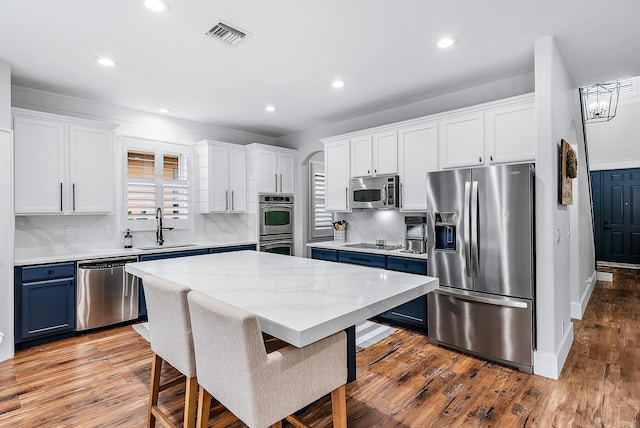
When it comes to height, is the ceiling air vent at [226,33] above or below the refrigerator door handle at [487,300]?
above

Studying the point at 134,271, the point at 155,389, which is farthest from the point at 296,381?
the point at 134,271

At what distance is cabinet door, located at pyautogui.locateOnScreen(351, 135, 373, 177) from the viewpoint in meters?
4.44

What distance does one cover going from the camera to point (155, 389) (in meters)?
2.04

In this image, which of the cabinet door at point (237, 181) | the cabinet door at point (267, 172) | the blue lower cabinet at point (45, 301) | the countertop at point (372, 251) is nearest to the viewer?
the blue lower cabinet at point (45, 301)

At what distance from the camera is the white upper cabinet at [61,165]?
3436 millimetres

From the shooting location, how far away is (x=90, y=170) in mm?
3904

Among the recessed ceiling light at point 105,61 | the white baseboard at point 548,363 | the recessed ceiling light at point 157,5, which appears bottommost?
the white baseboard at point 548,363

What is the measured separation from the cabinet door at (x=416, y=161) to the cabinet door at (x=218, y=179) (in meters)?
2.67

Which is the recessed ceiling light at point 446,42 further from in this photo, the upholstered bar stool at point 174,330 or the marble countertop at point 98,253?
the marble countertop at point 98,253

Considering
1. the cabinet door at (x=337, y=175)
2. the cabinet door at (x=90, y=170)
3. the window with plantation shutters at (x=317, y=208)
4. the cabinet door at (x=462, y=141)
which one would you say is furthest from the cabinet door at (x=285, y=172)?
the cabinet door at (x=462, y=141)

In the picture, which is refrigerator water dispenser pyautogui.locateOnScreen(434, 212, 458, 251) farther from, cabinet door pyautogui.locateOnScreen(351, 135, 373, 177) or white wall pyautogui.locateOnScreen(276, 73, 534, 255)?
cabinet door pyautogui.locateOnScreen(351, 135, 373, 177)

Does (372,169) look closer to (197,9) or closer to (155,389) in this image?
(197,9)

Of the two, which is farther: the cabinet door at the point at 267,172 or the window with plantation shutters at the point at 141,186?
the cabinet door at the point at 267,172

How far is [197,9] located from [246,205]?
3468 millimetres
